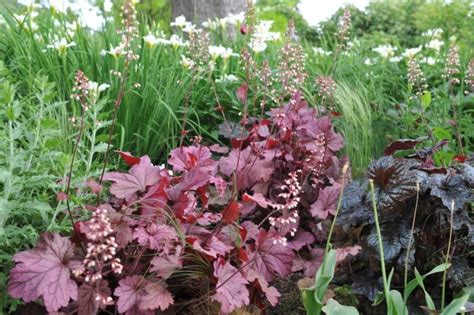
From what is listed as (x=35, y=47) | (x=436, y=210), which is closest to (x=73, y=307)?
(x=436, y=210)

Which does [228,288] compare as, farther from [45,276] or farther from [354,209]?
[354,209]

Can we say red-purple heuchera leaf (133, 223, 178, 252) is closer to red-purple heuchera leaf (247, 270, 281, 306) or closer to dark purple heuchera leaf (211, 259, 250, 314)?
dark purple heuchera leaf (211, 259, 250, 314)

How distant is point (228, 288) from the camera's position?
6.84ft

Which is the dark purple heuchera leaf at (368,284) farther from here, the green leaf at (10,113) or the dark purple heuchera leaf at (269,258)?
the green leaf at (10,113)

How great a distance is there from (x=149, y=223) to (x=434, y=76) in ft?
11.3

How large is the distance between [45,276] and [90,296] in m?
0.16

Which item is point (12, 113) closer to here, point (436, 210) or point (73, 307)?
point (73, 307)

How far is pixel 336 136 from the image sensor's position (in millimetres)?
3010

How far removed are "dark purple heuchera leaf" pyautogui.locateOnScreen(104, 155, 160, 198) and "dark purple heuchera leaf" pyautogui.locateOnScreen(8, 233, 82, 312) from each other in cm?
33

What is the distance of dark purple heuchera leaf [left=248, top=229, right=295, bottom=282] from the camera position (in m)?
2.35

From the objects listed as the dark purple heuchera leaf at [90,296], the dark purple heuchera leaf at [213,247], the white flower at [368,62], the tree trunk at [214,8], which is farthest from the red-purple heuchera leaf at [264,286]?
the tree trunk at [214,8]

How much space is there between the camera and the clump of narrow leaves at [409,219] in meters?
2.38

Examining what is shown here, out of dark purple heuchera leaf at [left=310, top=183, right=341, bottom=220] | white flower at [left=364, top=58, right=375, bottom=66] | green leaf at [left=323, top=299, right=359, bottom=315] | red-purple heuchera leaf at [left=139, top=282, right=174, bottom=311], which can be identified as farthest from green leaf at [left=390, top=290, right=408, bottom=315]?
white flower at [left=364, top=58, right=375, bottom=66]

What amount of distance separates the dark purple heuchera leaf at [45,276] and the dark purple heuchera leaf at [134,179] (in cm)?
33
